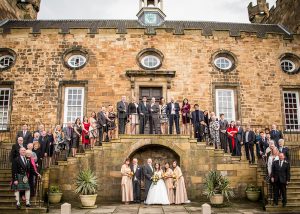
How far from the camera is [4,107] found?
730 inches

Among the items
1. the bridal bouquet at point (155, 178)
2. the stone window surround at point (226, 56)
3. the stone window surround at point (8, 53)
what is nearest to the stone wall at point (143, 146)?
the bridal bouquet at point (155, 178)

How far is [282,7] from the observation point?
78.8ft

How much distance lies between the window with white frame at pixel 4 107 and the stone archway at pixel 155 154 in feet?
27.1

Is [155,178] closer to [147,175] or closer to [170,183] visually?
[147,175]

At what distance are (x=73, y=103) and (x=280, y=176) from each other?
11.6 metres

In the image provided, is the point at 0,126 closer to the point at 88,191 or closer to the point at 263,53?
the point at 88,191

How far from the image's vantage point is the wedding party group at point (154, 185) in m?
12.3

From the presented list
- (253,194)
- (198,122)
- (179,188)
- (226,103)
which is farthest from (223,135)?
(226,103)

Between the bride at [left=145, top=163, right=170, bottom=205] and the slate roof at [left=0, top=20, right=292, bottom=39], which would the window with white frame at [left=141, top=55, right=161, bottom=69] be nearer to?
the slate roof at [left=0, top=20, right=292, bottom=39]

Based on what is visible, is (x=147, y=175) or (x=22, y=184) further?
(x=147, y=175)

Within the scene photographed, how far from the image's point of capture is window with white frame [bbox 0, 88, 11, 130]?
18.2m

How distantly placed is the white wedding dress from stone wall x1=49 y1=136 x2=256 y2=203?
4.71ft

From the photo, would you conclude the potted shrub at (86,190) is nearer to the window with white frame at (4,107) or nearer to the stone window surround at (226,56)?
the window with white frame at (4,107)

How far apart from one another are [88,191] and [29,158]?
2.38 meters
